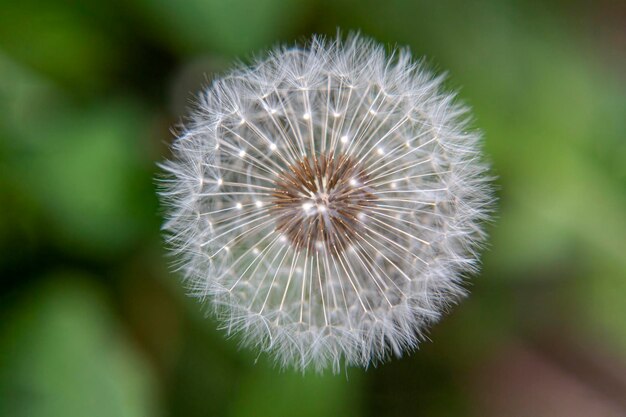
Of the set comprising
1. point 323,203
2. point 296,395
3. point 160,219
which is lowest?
point 296,395

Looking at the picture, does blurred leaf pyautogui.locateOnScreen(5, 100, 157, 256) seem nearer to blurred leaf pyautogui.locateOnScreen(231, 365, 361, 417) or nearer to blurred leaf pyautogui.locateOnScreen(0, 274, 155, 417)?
blurred leaf pyautogui.locateOnScreen(0, 274, 155, 417)

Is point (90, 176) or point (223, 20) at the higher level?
point (223, 20)

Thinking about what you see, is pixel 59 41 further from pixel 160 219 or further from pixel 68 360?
pixel 68 360

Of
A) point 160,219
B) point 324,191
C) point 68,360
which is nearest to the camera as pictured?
point 324,191

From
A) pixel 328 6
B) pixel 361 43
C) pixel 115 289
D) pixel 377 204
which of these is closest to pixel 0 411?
pixel 115 289

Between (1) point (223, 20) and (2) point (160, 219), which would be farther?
(2) point (160, 219)

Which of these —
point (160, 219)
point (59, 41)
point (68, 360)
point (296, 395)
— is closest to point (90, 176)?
point (160, 219)

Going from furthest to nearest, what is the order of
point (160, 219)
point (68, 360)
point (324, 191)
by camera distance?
point (160, 219), point (68, 360), point (324, 191)
